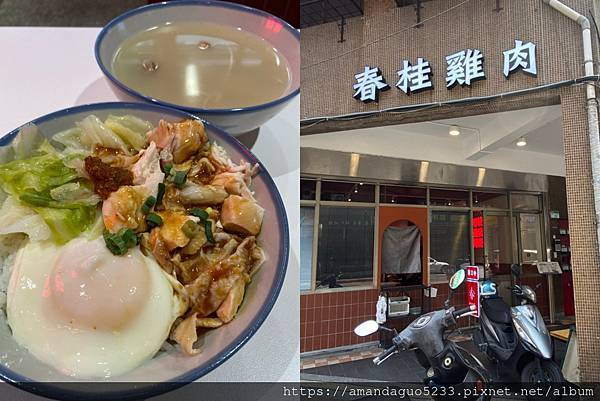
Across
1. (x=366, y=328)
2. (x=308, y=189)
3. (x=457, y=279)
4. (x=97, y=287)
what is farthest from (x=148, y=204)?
(x=457, y=279)

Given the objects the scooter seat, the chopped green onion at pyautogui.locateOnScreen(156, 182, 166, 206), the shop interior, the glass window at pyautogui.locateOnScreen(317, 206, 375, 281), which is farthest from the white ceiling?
the chopped green onion at pyautogui.locateOnScreen(156, 182, 166, 206)

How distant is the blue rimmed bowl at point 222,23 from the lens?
0.77 m

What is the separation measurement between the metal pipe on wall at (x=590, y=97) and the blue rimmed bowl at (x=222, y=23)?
49cm

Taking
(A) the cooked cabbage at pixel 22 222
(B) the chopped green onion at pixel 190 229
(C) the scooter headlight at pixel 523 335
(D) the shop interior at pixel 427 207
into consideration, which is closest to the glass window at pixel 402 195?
(D) the shop interior at pixel 427 207

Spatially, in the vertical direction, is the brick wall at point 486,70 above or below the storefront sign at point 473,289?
above

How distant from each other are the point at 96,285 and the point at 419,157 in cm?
56

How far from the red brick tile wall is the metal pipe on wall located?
34cm

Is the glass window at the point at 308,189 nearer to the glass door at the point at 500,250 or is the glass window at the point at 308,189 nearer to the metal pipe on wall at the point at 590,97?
the glass door at the point at 500,250

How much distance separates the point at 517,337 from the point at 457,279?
12 cm

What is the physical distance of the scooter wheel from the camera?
522 millimetres

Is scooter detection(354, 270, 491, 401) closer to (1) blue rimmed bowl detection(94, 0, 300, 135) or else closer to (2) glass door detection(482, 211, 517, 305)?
(2) glass door detection(482, 211, 517, 305)

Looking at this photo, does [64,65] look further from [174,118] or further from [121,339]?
[121,339]

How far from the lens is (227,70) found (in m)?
0.95

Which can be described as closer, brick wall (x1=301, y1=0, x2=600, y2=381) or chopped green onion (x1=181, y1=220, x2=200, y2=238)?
brick wall (x1=301, y1=0, x2=600, y2=381)
